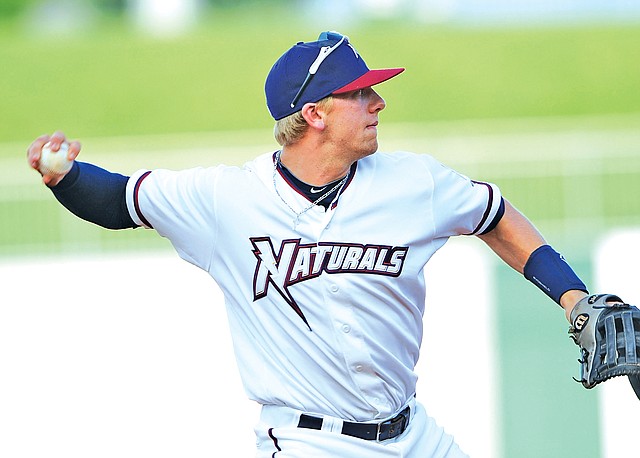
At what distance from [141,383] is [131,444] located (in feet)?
1.10

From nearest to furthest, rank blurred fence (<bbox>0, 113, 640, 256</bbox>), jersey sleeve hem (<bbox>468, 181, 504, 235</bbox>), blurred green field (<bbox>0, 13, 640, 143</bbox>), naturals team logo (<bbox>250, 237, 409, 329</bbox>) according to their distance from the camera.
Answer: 1. naturals team logo (<bbox>250, 237, 409, 329</bbox>)
2. jersey sleeve hem (<bbox>468, 181, 504, 235</bbox>)
3. blurred fence (<bbox>0, 113, 640, 256</bbox>)
4. blurred green field (<bbox>0, 13, 640, 143</bbox>)

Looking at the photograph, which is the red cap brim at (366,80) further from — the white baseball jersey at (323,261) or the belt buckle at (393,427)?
the belt buckle at (393,427)

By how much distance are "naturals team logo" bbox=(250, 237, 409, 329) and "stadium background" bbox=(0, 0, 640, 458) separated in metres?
8.66

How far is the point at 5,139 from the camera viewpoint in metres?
21.6

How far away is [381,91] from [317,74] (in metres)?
17.3

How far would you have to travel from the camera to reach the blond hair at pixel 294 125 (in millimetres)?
3979

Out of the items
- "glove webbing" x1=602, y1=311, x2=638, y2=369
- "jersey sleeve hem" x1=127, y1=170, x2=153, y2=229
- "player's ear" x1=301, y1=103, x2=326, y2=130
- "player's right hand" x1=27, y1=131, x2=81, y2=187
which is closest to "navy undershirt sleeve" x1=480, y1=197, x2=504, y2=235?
"glove webbing" x1=602, y1=311, x2=638, y2=369

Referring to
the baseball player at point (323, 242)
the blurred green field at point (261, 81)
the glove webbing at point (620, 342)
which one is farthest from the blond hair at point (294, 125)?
the blurred green field at point (261, 81)

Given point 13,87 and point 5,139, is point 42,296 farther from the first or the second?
point 13,87

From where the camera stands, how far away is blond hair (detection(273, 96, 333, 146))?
13.1ft

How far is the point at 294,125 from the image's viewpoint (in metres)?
4.03

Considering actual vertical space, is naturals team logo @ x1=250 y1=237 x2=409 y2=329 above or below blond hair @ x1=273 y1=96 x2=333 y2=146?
below

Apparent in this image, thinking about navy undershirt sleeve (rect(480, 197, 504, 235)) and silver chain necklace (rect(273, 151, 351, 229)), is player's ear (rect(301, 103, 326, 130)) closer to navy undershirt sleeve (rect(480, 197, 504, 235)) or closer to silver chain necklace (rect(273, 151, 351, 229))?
silver chain necklace (rect(273, 151, 351, 229))

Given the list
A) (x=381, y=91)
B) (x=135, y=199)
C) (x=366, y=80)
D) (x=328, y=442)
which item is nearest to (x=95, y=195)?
(x=135, y=199)
